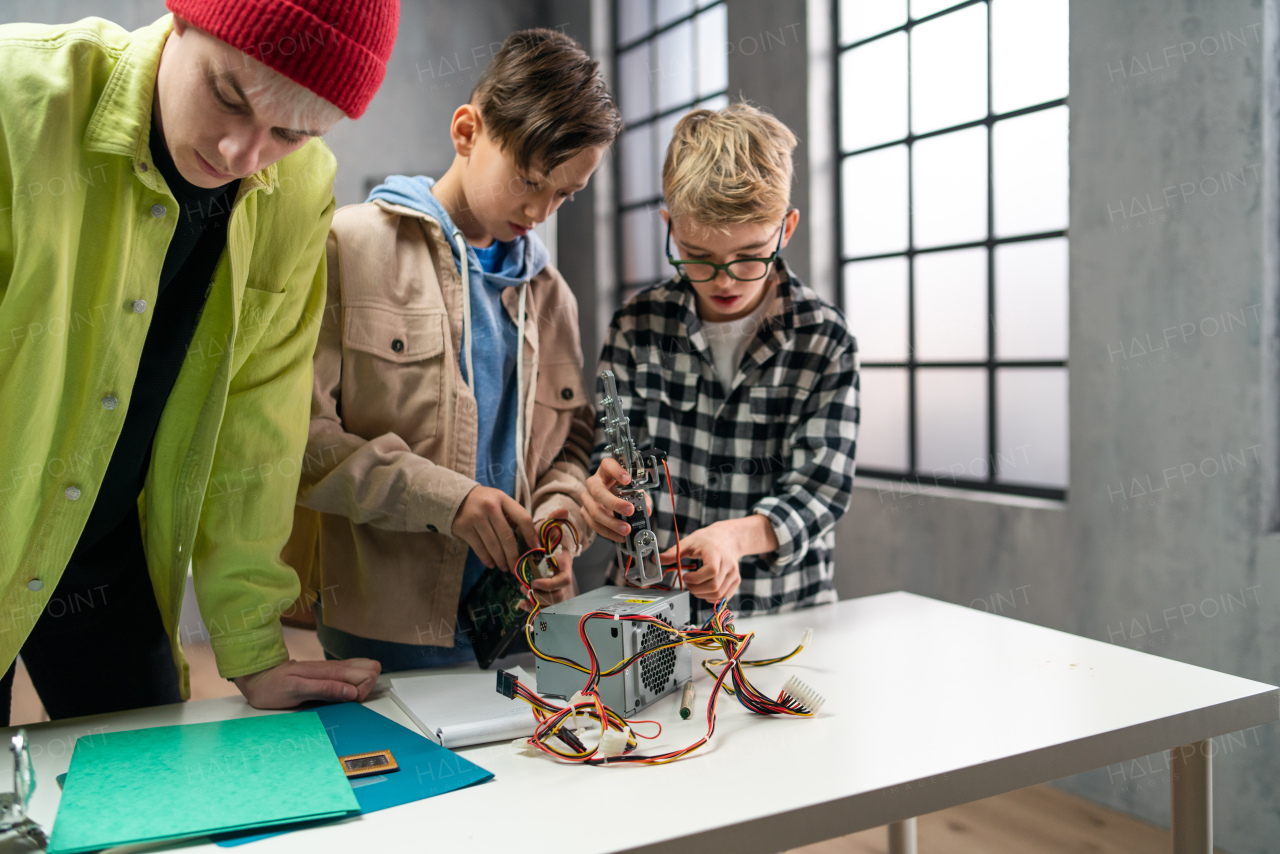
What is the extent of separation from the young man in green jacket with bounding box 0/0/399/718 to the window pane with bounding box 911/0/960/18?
2.71 m

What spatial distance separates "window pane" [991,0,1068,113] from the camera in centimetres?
278

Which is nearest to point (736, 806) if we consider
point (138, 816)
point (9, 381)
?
point (138, 816)

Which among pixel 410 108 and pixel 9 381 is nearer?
pixel 9 381

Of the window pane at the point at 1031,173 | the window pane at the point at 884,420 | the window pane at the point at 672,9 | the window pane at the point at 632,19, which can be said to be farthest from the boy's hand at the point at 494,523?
the window pane at the point at 632,19

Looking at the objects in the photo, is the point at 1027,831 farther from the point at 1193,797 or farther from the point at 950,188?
the point at 950,188

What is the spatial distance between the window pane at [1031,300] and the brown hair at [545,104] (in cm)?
192

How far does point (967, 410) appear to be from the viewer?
3.22m

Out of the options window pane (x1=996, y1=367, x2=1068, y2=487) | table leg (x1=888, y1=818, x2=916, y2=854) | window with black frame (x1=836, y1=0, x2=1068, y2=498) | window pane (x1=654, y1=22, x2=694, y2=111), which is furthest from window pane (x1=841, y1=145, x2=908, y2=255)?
table leg (x1=888, y1=818, x2=916, y2=854)

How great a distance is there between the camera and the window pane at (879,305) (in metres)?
3.49

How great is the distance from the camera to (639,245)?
5.26 m

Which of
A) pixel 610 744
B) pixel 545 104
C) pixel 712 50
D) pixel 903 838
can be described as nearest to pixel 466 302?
pixel 545 104

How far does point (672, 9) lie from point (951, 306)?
Answer: 99.1 inches

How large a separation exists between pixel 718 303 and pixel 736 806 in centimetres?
93

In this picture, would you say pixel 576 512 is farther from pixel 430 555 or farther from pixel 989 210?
pixel 989 210
